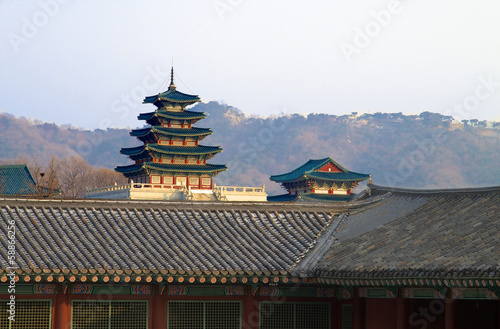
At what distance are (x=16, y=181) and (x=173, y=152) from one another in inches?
601

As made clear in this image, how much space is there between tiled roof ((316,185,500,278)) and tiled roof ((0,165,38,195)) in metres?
52.1

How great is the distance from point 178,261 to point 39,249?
11.0ft

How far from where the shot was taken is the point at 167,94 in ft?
248

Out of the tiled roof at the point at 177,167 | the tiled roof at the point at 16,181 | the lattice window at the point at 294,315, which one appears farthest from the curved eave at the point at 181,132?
the lattice window at the point at 294,315

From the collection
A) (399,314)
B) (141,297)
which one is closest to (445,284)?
(399,314)

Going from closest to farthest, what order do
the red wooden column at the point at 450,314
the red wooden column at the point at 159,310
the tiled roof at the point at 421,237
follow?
the tiled roof at the point at 421,237
the red wooden column at the point at 450,314
the red wooden column at the point at 159,310

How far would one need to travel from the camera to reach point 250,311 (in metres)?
19.1

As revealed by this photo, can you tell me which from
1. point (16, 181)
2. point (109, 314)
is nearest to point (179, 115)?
Result: point (16, 181)

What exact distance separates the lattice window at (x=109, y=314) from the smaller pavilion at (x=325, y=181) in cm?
6347

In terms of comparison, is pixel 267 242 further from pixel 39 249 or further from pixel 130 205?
pixel 39 249

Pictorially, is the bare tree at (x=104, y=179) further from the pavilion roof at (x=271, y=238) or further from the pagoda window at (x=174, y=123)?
the pavilion roof at (x=271, y=238)

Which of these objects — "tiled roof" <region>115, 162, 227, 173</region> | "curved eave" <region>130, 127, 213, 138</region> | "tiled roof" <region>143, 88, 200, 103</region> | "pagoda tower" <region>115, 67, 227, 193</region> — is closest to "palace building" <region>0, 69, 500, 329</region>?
"pagoda tower" <region>115, 67, 227, 193</region>

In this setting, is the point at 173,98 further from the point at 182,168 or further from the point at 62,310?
the point at 62,310

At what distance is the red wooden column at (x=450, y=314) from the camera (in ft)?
54.6
